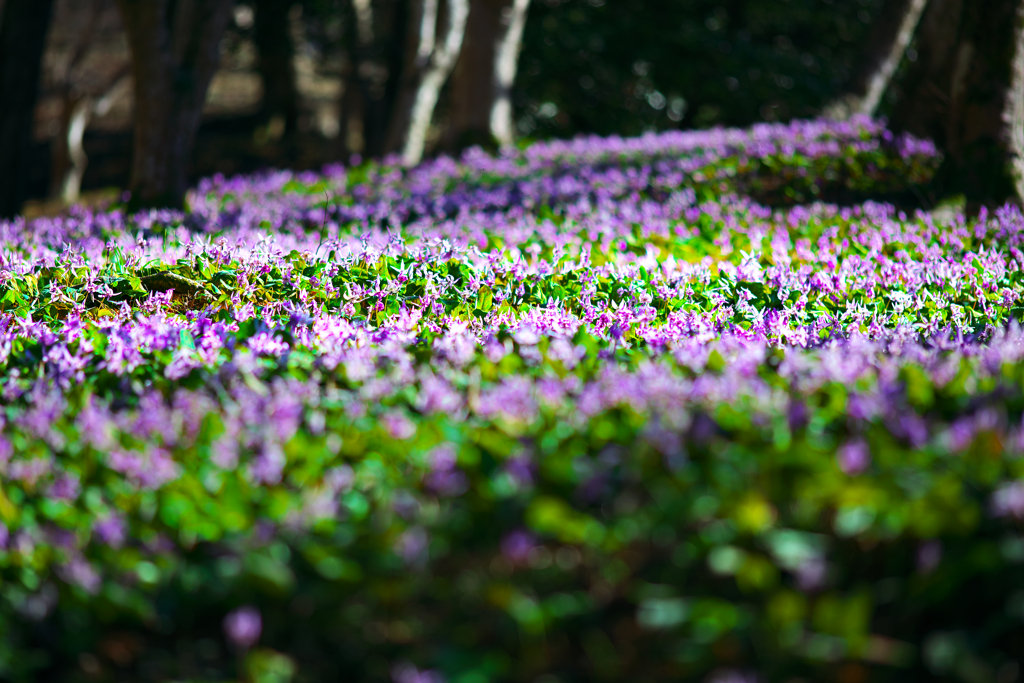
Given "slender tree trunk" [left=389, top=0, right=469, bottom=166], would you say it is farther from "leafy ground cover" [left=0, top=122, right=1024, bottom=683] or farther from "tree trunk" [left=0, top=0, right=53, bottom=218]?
"leafy ground cover" [left=0, top=122, right=1024, bottom=683]

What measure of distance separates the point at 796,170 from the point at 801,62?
11.3 meters

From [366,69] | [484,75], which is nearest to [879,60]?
[484,75]

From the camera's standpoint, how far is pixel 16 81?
33.0ft

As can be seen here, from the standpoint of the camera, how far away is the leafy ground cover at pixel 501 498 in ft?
6.12

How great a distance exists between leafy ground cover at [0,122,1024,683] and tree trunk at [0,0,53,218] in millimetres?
7492

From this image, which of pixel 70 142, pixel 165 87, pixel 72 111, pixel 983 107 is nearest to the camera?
pixel 983 107

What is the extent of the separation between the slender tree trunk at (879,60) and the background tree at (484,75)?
5203mm

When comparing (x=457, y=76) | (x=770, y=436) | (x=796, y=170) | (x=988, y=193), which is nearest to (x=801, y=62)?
(x=457, y=76)

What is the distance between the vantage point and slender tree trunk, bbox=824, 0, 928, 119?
42.3 feet

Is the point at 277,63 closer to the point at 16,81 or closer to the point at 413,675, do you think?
the point at 16,81

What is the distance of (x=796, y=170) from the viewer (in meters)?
8.28

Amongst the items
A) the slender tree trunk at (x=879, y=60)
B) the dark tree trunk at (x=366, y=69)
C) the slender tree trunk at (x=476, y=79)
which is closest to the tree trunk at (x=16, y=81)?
the slender tree trunk at (x=476, y=79)

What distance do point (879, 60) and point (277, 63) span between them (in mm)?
15918

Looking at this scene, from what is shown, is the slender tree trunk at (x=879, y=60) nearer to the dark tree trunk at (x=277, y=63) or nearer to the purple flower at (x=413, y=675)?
the purple flower at (x=413, y=675)
